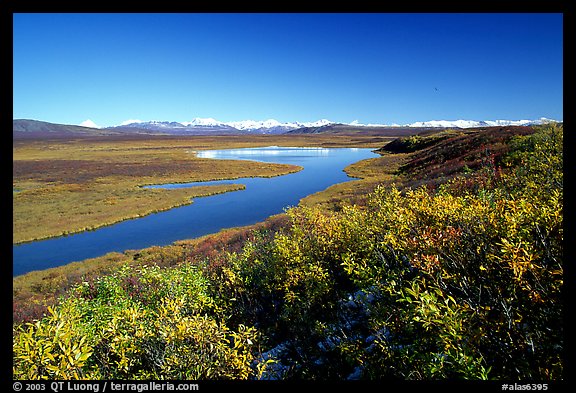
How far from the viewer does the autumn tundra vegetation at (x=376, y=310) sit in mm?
3148

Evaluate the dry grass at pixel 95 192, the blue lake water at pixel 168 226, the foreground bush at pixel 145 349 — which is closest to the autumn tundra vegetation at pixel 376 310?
the foreground bush at pixel 145 349

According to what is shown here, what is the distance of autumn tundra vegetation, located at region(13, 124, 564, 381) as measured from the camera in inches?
124

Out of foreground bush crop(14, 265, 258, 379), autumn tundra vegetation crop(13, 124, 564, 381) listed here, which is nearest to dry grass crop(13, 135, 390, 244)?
autumn tundra vegetation crop(13, 124, 564, 381)

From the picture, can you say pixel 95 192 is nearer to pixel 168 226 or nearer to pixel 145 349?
pixel 168 226

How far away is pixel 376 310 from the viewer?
14.5 ft

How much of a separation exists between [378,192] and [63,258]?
25157mm

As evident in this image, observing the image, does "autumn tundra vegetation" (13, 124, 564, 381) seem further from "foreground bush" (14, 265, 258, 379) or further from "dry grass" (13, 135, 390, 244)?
"dry grass" (13, 135, 390, 244)

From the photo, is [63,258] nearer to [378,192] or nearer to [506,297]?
[378,192]

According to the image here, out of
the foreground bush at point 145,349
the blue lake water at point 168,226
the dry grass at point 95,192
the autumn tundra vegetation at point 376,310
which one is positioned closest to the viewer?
the autumn tundra vegetation at point 376,310

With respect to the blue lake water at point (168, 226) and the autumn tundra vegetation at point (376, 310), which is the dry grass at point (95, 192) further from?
the autumn tundra vegetation at point (376, 310)

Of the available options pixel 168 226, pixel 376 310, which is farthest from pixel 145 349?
pixel 168 226
